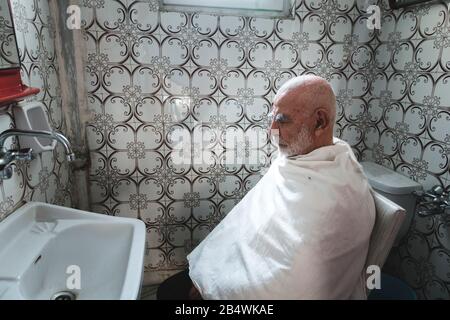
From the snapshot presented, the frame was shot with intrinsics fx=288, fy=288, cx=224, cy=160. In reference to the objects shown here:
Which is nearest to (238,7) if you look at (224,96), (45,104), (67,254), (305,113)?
(224,96)

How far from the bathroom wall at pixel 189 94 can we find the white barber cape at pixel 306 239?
1.70 ft

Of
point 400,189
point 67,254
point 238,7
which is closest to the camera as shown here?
point 67,254

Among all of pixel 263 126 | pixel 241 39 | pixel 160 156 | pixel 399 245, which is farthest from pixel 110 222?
pixel 399 245

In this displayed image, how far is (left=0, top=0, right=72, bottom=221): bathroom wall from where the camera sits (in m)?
0.88

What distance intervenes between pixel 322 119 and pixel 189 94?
678 millimetres

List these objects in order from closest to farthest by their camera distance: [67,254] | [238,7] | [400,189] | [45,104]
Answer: [67,254]
[45,104]
[400,189]
[238,7]

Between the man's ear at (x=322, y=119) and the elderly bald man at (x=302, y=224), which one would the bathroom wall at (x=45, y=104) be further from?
the man's ear at (x=322, y=119)

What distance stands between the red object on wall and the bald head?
0.76m

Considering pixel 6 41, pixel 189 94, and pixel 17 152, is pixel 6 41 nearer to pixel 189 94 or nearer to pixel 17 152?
pixel 17 152

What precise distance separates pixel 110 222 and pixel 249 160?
0.77 m

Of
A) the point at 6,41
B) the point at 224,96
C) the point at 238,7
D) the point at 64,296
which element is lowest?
the point at 64,296

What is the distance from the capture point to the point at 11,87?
2.68 ft

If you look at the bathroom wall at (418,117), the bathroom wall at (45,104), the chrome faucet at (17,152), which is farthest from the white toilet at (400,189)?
the bathroom wall at (45,104)

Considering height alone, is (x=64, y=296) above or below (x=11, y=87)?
below
